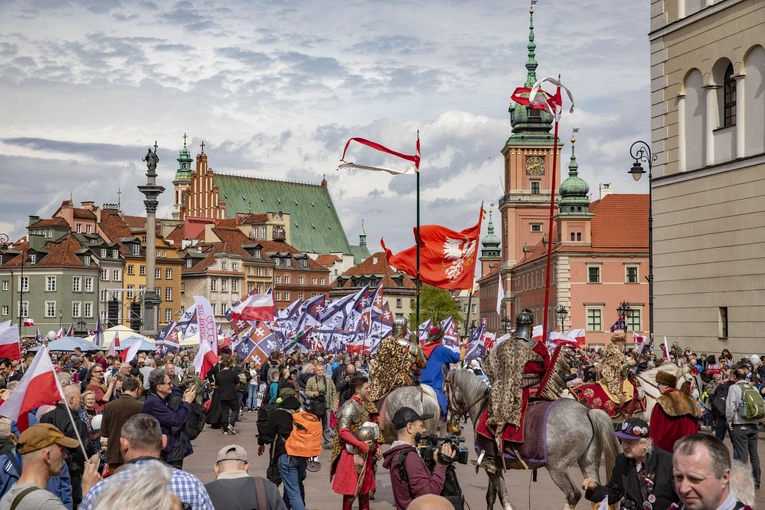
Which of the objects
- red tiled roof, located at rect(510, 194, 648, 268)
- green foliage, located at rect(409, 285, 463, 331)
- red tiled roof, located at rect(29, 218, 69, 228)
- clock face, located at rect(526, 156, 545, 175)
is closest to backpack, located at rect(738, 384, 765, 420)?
red tiled roof, located at rect(510, 194, 648, 268)

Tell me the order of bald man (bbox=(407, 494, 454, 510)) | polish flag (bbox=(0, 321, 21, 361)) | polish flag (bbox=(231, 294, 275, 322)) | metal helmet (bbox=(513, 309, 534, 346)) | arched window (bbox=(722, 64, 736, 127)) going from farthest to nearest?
polish flag (bbox=(231, 294, 275, 322)) < arched window (bbox=(722, 64, 736, 127)) < polish flag (bbox=(0, 321, 21, 361)) < metal helmet (bbox=(513, 309, 534, 346)) < bald man (bbox=(407, 494, 454, 510))

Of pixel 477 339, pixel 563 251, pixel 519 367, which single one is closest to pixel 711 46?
pixel 477 339

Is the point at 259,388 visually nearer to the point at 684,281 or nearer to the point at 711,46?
the point at 684,281

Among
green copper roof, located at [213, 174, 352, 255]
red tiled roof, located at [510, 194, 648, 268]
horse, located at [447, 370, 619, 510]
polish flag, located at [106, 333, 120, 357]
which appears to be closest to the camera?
horse, located at [447, 370, 619, 510]

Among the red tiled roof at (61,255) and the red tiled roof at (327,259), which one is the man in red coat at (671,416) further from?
the red tiled roof at (327,259)

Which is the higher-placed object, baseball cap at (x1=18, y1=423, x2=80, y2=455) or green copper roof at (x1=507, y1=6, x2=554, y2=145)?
green copper roof at (x1=507, y1=6, x2=554, y2=145)

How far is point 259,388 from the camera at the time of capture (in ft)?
121

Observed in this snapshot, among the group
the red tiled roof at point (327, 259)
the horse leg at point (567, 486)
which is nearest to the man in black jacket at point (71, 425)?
the horse leg at point (567, 486)

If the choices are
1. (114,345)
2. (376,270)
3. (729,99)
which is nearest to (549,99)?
(729,99)

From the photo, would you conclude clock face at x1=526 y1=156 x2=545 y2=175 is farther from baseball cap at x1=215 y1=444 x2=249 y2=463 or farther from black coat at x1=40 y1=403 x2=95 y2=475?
baseball cap at x1=215 y1=444 x2=249 y2=463

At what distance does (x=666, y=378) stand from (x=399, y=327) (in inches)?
212

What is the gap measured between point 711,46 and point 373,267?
4579 inches

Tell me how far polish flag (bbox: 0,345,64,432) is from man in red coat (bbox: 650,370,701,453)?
5498 mm

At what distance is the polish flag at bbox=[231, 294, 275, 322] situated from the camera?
3712 cm
